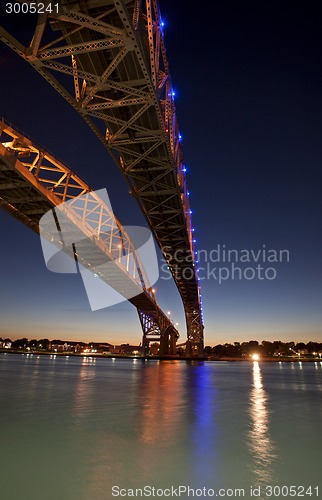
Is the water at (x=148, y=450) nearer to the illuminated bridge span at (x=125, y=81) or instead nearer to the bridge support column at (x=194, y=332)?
the illuminated bridge span at (x=125, y=81)

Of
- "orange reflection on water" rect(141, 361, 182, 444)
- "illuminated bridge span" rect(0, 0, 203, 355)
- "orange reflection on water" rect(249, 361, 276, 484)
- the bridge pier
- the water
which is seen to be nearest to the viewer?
the water

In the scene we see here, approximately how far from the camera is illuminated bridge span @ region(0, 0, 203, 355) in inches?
393

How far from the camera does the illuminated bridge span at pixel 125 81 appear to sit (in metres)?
9.98

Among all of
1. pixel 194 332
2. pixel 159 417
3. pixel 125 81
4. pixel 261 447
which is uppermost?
pixel 125 81

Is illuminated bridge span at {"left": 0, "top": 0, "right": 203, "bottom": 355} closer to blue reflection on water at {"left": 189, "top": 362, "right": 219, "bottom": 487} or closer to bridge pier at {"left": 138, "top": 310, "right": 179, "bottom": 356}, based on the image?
blue reflection on water at {"left": 189, "top": 362, "right": 219, "bottom": 487}

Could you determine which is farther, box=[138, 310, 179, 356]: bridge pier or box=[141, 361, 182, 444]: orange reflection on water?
box=[138, 310, 179, 356]: bridge pier

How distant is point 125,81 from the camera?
12.9 meters

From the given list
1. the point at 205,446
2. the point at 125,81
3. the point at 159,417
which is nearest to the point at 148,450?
the point at 205,446

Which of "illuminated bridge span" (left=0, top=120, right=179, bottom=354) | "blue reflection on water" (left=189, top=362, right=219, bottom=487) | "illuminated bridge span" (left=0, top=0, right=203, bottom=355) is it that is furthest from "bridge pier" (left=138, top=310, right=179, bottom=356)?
"blue reflection on water" (left=189, top=362, right=219, bottom=487)

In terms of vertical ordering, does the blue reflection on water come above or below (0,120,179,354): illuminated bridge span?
below

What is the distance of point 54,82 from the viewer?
11.9m

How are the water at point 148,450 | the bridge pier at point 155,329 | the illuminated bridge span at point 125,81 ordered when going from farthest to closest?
1. the bridge pier at point 155,329
2. the illuminated bridge span at point 125,81
3. the water at point 148,450

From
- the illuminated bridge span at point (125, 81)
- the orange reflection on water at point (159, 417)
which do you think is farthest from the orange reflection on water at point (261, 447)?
the illuminated bridge span at point (125, 81)

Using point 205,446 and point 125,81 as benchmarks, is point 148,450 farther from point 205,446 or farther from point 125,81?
point 125,81
